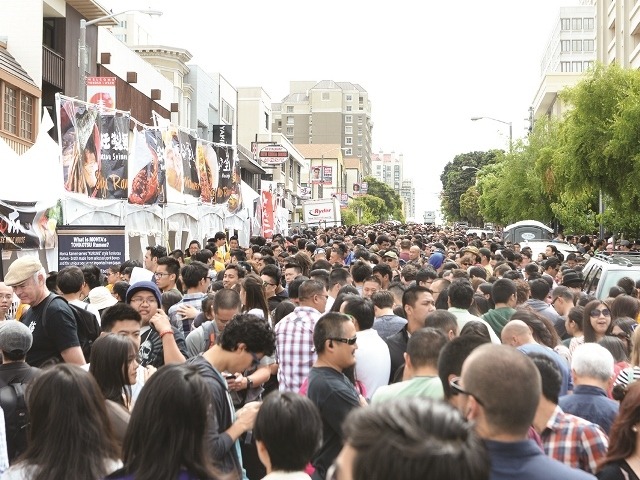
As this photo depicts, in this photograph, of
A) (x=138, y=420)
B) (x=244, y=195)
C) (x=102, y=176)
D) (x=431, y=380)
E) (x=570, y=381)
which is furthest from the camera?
(x=244, y=195)

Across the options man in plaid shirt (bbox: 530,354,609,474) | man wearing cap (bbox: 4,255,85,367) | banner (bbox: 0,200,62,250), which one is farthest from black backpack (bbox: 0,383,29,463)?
banner (bbox: 0,200,62,250)

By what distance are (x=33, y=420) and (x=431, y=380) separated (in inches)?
88.7

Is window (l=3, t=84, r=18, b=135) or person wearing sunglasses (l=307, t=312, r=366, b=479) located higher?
window (l=3, t=84, r=18, b=135)

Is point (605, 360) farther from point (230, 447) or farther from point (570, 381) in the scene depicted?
point (230, 447)

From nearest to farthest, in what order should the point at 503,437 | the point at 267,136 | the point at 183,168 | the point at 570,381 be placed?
the point at 503,437 < the point at 570,381 < the point at 183,168 < the point at 267,136

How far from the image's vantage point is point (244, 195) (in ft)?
98.8

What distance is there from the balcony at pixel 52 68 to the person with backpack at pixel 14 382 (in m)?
26.2

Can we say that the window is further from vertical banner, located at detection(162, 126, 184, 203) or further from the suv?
the suv

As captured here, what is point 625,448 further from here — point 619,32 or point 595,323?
point 619,32

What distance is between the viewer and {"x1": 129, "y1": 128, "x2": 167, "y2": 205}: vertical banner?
19.1 m

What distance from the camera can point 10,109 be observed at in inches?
1100

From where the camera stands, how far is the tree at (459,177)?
154125 mm

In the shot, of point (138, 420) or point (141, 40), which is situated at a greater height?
point (141, 40)

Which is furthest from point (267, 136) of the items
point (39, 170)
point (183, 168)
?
point (39, 170)
